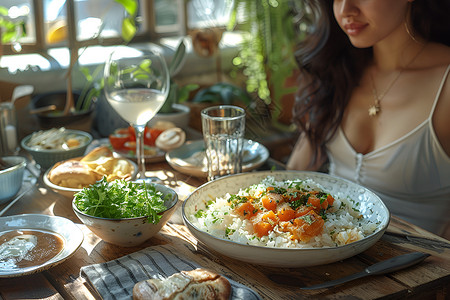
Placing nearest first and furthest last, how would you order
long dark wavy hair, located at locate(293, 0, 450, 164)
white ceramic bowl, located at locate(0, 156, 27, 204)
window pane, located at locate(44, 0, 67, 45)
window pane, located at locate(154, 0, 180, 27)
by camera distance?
1. white ceramic bowl, located at locate(0, 156, 27, 204)
2. long dark wavy hair, located at locate(293, 0, 450, 164)
3. window pane, located at locate(44, 0, 67, 45)
4. window pane, located at locate(154, 0, 180, 27)

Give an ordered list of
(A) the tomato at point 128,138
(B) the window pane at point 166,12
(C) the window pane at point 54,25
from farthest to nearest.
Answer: (B) the window pane at point 166,12 → (C) the window pane at point 54,25 → (A) the tomato at point 128,138

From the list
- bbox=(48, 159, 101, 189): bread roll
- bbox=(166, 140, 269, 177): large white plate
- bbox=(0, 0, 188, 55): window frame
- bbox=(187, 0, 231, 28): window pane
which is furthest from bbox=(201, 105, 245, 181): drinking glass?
bbox=(187, 0, 231, 28): window pane

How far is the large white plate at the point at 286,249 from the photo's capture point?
931mm

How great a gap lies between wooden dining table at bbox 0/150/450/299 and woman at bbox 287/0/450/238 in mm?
515

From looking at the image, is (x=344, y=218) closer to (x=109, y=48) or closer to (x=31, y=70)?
(x=31, y=70)

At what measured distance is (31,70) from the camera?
2.49 metres

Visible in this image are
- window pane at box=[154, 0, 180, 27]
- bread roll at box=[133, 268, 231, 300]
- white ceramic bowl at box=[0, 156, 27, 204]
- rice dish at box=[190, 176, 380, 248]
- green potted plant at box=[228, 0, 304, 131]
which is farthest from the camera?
window pane at box=[154, 0, 180, 27]

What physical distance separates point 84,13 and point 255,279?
244 cm

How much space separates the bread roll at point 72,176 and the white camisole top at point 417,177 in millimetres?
920

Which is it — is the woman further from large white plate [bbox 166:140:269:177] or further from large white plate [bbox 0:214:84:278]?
large white plate [bbox 0:214:84:278]

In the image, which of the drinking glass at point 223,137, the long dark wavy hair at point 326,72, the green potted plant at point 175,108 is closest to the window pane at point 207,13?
the green potted plant at point 175,108

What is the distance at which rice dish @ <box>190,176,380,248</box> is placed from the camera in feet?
3.23

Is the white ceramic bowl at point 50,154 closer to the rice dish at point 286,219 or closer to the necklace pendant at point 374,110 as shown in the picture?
the rice dish at point 286,219

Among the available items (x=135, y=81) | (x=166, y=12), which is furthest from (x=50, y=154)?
(x=166, y=12)
